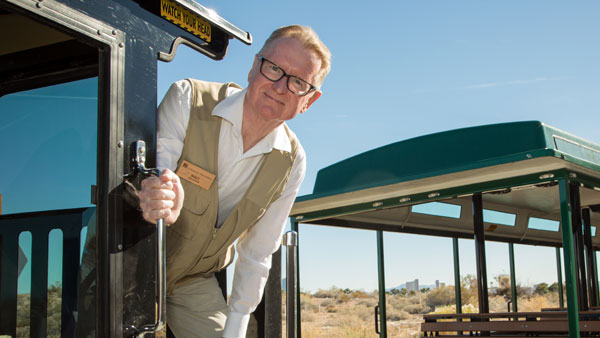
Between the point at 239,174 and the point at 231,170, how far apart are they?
0.06 meters

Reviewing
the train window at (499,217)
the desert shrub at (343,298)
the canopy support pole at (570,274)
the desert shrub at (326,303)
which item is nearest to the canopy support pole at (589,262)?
the train window at (499,217)

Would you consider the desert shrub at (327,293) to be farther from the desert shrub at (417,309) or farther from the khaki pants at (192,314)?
the khaki pants at (192,314)

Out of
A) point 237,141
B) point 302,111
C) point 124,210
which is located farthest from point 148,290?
point 302,111

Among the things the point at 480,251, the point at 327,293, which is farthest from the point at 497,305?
the point at 327,293

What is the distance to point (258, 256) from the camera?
250 centimetres

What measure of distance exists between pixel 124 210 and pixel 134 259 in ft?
0.48

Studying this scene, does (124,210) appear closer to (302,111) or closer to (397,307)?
(302,111)

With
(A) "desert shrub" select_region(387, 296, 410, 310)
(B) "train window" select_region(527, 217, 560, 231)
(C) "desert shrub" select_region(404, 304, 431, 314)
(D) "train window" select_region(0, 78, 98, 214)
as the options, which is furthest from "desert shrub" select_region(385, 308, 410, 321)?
(D) "train window" select_region(0, 78, 98, 214)

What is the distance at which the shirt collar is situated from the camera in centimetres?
218

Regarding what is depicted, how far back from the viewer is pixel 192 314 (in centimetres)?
233

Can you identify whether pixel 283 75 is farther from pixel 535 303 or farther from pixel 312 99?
pixel 535 303

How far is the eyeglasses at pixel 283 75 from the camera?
82.5 inches

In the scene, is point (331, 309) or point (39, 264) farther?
point (331, 309)

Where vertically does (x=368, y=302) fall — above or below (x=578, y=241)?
below
